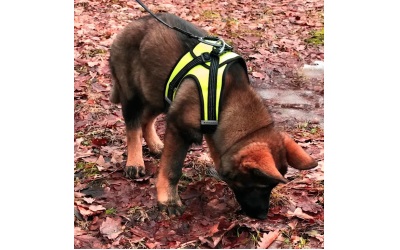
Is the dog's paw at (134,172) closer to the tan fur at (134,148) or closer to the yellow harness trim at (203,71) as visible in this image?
the tan fur at (134,148)

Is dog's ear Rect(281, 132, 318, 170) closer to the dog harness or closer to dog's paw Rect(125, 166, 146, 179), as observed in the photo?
the dog harness

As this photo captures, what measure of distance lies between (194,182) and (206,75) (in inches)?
61.1

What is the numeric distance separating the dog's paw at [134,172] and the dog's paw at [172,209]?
2.54 ft

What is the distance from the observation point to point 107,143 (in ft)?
20.4

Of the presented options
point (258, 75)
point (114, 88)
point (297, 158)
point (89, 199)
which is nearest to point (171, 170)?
point (89, 199)

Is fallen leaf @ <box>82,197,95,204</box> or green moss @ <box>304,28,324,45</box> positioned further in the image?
green moss @ <box>304,28,324,45</box>

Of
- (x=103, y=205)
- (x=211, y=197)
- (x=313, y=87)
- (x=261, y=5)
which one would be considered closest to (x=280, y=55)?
(x=313, y=87)

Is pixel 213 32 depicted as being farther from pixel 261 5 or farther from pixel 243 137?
pixel 243 137

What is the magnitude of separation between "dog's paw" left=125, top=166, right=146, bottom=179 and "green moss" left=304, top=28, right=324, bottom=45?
6338 millimetres

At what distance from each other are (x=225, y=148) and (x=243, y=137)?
0.22m

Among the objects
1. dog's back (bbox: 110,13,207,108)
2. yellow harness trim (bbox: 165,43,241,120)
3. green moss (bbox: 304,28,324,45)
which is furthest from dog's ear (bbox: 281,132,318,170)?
green moss (bbox: 304,28,324,45)

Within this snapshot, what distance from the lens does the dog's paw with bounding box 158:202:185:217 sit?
4.66 meters

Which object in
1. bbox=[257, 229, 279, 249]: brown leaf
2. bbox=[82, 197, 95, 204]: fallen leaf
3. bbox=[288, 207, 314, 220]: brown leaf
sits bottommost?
bbox=[257, 229, 279, 249]: brown leaf

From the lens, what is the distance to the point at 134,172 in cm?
538
